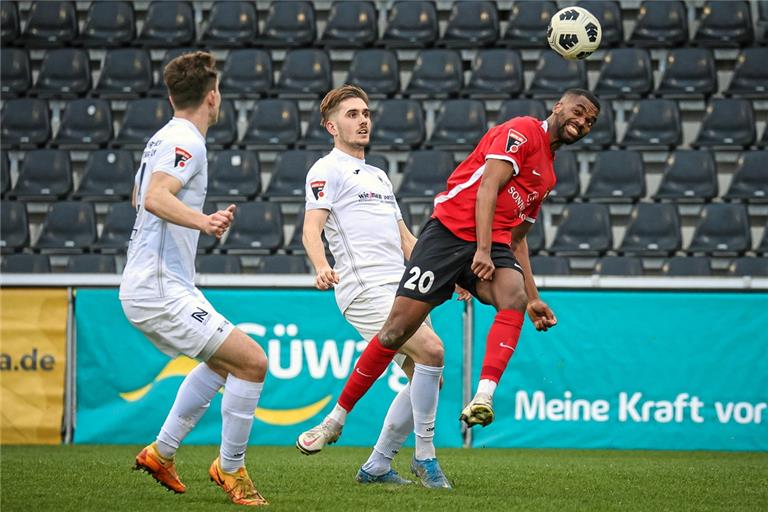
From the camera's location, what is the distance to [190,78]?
17.0 ft

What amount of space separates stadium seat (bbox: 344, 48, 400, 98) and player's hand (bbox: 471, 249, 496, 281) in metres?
8.72

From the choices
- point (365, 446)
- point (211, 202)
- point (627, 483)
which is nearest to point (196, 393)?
point (627, 483)

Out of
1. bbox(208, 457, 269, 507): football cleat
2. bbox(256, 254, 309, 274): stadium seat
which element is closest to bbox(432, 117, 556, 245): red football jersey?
bbox(208, 457, 269, 507): football cleat

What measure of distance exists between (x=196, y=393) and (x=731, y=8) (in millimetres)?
11269

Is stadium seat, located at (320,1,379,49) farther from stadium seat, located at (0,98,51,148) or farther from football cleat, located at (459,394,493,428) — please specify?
football cleat, located at (459,394,493,428)

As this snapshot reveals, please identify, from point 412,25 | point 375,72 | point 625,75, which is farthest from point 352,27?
point 625,75

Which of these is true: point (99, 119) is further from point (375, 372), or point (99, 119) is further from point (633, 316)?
point (375, 372)

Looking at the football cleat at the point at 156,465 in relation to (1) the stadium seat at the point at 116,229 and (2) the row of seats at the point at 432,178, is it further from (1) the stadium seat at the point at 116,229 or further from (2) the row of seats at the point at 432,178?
(2) the row of seats at the point at 432,178

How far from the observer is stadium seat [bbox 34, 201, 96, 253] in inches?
518

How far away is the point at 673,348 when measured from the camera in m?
9.33

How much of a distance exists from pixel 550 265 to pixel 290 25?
4979mm

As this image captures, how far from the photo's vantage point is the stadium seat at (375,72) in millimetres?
14125

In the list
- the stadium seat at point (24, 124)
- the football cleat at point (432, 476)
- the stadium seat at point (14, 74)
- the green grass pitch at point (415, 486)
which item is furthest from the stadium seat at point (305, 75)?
the football cleat at point (432, 476)

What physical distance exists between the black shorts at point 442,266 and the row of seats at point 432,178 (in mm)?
7190
